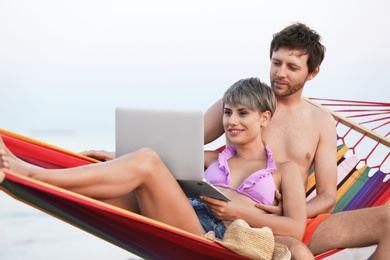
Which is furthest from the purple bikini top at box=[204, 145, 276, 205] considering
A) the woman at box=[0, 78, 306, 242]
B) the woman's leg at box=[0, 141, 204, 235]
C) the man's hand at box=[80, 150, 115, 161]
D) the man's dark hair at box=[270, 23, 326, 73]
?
the man's dark hair at box=[270, 23, 326, 73]

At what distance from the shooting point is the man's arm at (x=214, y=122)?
11.3 feet

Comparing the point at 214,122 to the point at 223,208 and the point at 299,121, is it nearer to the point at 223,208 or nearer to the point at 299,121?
the point at 299,121

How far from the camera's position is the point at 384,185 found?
393cm

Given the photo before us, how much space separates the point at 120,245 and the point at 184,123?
506mm

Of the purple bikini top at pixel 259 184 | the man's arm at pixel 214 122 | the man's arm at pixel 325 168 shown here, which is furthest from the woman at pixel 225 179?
the man's arm at pixel 325 168

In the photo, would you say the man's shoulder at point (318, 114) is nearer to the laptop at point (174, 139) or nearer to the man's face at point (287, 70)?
the man's face at point (287, 70)

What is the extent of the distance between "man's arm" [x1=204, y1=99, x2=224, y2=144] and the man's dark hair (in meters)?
0.33

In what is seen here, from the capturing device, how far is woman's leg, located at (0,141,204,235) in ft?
8.76

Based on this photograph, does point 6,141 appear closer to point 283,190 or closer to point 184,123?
point 184,123

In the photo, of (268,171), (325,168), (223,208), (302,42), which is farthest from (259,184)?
(302,42)

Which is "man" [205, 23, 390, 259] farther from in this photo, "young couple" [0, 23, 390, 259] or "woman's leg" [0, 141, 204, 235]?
"woman's leg" [0, 141, 204, 235]

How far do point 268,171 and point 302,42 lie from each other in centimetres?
63

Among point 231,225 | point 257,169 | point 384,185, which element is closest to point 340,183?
point 384,185

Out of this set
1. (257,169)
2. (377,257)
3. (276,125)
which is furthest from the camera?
(276,125)
